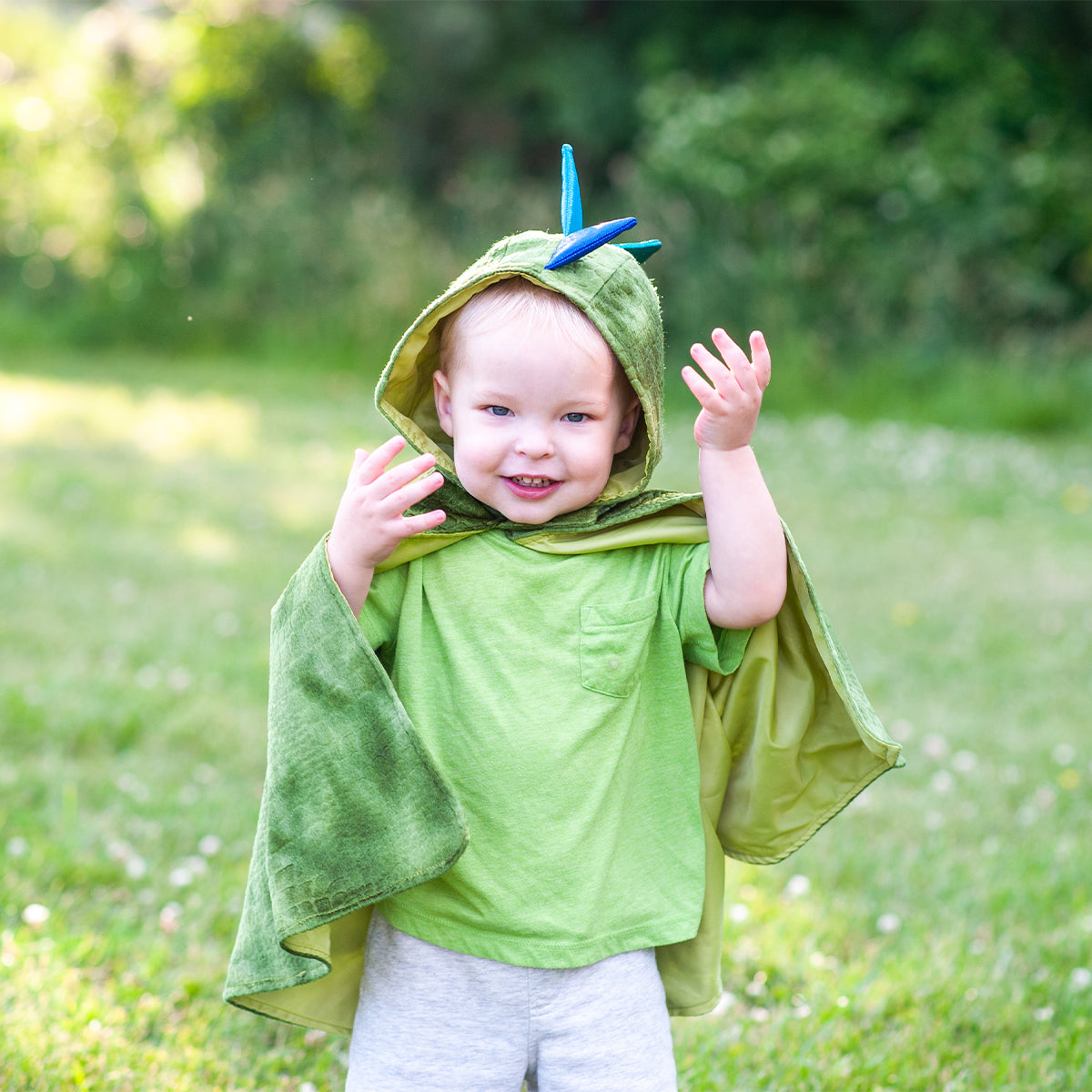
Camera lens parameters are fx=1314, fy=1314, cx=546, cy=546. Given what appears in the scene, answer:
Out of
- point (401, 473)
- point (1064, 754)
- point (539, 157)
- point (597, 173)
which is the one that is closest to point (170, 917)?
point (401, 473)

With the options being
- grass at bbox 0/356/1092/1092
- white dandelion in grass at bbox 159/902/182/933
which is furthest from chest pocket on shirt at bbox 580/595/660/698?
white dandelion in grass at bbox 159/902/182/933

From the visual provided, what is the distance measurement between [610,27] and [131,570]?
44.7 ft

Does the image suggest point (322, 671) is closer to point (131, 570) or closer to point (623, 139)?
point (131, 570)

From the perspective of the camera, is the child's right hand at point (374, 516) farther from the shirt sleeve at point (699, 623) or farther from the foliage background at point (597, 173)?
the foliage background at point (597, 173)

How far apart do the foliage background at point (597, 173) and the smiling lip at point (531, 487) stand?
9151 mm

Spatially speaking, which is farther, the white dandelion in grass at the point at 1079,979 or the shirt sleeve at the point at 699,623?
the white dandelion in grass at the point at 1079,979

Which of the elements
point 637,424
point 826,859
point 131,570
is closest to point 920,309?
point 131,570

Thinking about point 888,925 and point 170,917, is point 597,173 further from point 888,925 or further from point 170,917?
point 170,917

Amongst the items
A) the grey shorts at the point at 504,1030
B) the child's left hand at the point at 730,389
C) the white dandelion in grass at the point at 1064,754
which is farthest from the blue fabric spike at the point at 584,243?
the white dandelion in grass at the point at 1064,754

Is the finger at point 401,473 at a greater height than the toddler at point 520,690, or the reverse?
the finger at point 401,473

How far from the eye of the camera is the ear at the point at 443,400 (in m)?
1.99

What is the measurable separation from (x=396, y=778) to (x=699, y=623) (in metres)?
0.50

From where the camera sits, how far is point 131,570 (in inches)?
209

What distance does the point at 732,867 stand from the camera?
129 inches
